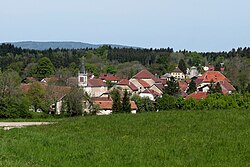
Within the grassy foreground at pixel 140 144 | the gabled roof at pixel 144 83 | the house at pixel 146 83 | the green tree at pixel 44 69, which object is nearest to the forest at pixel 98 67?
the green tree at pixel 44 69

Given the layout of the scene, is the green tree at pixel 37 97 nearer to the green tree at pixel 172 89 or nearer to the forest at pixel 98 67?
the forest at pixel 98 67

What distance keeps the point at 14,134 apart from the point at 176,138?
17.4ft

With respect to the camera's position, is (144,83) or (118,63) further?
(118,63)

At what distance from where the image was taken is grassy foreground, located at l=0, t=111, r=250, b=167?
428 inches

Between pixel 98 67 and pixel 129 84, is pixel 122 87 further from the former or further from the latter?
pixel 98 67

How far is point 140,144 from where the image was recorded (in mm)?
13195

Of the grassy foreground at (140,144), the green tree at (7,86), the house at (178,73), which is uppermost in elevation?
the grassy foreground at (140,144)

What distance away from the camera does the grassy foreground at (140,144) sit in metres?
10.9

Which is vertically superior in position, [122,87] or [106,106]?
[106,106]

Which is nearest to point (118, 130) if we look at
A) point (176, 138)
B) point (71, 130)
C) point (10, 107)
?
point (71, 130)

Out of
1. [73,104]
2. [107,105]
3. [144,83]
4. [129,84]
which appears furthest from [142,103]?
[144,83]

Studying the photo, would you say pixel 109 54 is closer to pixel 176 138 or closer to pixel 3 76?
pixel 3 76

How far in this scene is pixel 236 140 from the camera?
13461 millimetres

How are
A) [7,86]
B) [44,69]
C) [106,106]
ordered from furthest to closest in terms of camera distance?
1. [44,69]
2. [106,106]
3. [7,86]
